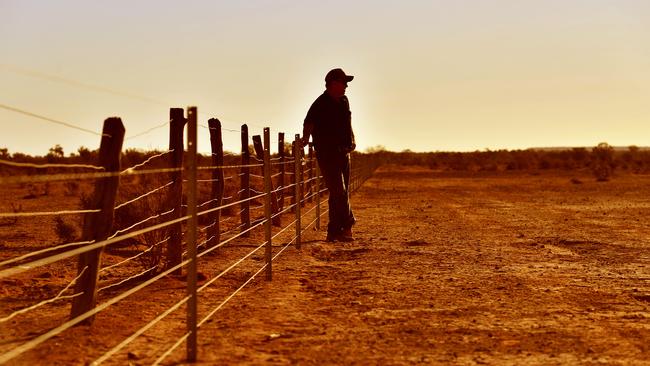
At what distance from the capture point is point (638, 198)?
25.8 meters

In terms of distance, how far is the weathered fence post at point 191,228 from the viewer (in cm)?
497

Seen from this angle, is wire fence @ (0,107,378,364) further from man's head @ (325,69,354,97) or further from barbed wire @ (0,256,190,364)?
man's head @ (325,69,354,97)

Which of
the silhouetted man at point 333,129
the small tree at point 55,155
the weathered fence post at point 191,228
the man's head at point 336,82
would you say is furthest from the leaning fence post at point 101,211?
the small tree at point 55,155

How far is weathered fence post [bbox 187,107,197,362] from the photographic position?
4973 mm

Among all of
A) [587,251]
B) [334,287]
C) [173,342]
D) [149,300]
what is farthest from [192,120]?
[587,251]

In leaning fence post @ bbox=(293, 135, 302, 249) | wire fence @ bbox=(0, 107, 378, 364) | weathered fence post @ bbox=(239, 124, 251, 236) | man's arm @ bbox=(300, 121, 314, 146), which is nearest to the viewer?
wire fence @ bbox=(0, 107, 378, 364)

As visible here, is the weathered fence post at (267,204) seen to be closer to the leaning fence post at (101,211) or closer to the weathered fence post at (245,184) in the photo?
the leaning fence post at (101,211)

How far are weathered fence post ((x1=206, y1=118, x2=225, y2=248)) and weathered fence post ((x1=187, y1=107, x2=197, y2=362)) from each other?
5.71m

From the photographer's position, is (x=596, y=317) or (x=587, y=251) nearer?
(x=596, y=317)

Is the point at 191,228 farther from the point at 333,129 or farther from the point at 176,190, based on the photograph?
the point at 333,129

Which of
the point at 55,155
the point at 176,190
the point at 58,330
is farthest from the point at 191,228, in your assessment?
the point at 55,155

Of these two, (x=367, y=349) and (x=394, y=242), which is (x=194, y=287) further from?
(x=394, y=242)

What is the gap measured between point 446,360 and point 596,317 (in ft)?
6.43

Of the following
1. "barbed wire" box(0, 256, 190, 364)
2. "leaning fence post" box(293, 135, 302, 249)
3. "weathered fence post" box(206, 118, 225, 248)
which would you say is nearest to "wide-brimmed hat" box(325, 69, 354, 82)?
"leaning fence post" box(293, 135, 302, 249)
